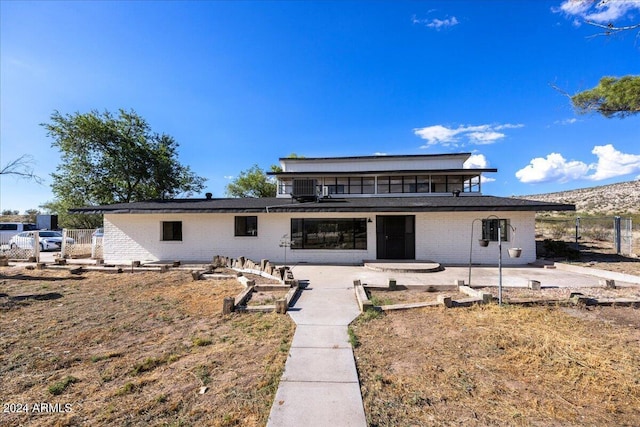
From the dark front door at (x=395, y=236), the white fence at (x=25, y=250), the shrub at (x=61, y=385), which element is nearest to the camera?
the shrub at (x=61, y=385)

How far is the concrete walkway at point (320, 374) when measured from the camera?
2744mm

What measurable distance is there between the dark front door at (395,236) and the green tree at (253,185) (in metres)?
26.5

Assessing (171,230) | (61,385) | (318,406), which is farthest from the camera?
(171,230)

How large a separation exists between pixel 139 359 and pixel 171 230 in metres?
10.6

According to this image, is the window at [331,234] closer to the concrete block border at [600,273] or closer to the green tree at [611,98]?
the concrete block border at [600,273]

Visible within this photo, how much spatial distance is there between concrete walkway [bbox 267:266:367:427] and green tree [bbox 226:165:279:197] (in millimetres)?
31911

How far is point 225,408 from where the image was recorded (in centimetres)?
292

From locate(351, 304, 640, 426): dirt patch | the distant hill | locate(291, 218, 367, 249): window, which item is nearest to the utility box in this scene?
locate(291, 218, 367, 249): window

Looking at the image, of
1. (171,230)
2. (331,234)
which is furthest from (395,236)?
(171,230)

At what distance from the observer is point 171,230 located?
44.1ft

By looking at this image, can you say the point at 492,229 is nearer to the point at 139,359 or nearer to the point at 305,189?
the point at 305,189

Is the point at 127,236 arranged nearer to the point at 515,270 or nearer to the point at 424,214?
the point at 424,214

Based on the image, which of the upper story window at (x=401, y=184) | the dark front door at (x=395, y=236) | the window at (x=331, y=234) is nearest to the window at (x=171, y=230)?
the window at (x=331, y=234)

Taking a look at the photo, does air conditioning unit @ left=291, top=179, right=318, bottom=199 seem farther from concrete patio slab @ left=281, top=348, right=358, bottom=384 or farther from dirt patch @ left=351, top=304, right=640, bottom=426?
concrete patio slab @ left=281, top=348, right=358, bottom=384
